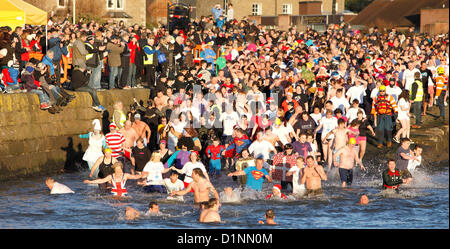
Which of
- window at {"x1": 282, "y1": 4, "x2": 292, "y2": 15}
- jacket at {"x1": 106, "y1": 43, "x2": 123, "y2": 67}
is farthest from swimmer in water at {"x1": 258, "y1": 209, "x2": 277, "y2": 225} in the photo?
window at {"x1": 282, "y1": 4, "x2": 292, "y2": 15}

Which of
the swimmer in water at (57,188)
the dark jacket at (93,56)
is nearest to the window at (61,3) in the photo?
the dark jacket at (93,56)

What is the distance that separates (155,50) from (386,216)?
10.3 metres

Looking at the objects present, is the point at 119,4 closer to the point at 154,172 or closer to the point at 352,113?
the point at 352,113

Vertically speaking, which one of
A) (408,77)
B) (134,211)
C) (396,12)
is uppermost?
(396,12)

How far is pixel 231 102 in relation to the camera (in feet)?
81.7

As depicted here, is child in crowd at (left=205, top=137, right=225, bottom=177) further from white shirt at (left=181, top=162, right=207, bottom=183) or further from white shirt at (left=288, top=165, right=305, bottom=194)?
white shirt at (left=288, top=165, right=305, bottom=194)

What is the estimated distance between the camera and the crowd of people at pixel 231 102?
822 inches

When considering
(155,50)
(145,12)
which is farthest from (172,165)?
(145,12)

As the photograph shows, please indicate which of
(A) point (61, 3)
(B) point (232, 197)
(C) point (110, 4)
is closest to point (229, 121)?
(B) point (232, 197)

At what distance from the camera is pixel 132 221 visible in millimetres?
18312

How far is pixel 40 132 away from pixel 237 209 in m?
6.69

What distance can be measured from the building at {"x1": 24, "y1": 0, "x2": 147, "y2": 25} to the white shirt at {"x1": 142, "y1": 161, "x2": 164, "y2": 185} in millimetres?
28573

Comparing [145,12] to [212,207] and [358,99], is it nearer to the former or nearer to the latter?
[358,99]

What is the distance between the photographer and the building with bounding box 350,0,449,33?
195ft
